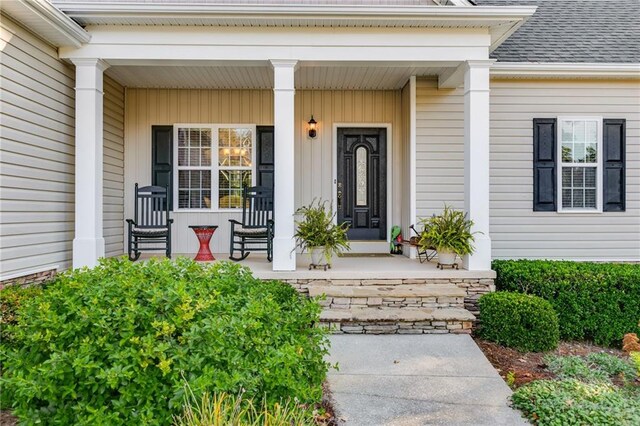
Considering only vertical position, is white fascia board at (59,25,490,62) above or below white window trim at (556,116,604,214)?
above

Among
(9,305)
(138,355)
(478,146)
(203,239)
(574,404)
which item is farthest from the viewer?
(203,239)

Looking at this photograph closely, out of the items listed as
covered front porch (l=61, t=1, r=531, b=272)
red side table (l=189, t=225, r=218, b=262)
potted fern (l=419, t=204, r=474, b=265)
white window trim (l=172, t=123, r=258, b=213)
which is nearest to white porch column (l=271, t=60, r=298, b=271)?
covered front porch (l=61, t=1, r=531, b=272)

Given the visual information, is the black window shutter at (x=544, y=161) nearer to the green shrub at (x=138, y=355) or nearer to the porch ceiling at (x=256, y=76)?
the porch ceiling at (x=256, y=76)

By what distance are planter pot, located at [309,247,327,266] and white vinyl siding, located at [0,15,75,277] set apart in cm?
285

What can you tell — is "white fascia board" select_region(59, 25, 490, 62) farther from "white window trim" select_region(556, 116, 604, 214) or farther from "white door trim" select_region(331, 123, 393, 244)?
"white window trim" select_region(556, 116, 604, 214)

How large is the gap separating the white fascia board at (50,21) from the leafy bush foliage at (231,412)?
3.84 metres

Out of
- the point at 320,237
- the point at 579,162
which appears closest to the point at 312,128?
the point at 320,237

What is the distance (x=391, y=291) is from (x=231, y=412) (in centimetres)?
291

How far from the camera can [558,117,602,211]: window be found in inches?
253

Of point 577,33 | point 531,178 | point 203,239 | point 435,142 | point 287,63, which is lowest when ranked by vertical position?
point 203,239

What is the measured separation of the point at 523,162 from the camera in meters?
6.46

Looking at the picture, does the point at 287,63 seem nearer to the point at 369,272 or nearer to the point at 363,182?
the point at 369,272

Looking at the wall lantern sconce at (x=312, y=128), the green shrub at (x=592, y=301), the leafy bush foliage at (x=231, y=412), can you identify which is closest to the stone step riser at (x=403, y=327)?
the green shrub at (x=592, y=301)

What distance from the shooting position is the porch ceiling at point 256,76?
19.1 ft
